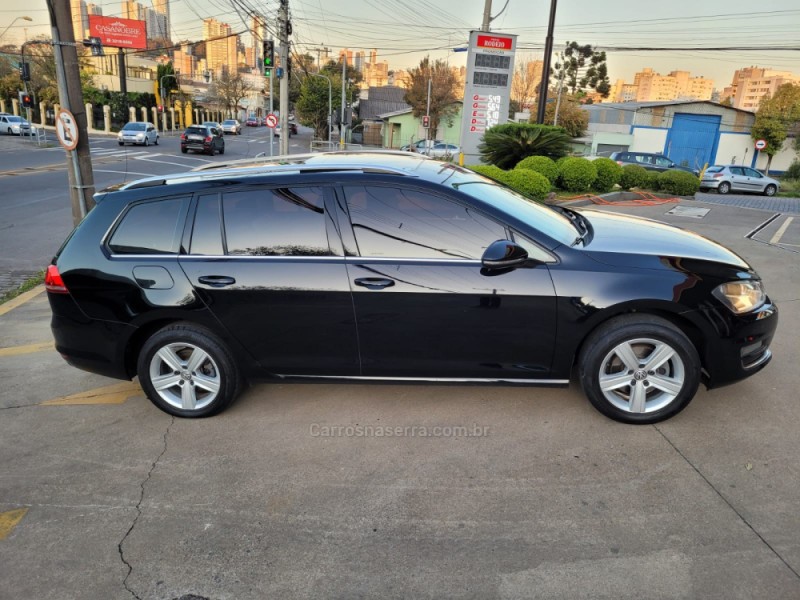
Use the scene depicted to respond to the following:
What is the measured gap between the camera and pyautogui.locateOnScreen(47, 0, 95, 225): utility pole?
26.4 ft

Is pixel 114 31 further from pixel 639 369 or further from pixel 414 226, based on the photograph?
pixel 639 369

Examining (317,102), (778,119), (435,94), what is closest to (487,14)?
(778,119)

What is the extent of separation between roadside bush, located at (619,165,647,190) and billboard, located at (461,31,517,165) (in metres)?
3.88

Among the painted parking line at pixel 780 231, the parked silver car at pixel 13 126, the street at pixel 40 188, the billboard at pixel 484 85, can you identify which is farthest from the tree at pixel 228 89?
the painted parking line at pixel 780 231

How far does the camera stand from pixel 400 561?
2736 millimetres

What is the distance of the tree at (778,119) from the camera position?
138 feet

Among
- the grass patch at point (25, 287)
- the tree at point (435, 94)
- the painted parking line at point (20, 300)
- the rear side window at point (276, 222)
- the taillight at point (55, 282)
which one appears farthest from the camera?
the tree at point (435, 94)

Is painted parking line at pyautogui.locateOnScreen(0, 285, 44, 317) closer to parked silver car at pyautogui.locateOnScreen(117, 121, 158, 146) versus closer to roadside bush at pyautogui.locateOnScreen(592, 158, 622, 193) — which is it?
roadside bush at pyautogui.locateOnScreen(592, 158, 622, 193)

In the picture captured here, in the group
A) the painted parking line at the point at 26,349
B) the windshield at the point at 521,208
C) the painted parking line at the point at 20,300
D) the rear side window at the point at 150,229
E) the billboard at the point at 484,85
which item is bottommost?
the painted parking line at the point at 20,300

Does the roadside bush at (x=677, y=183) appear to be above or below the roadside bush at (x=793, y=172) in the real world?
above

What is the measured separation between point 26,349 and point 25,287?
8.25 ft

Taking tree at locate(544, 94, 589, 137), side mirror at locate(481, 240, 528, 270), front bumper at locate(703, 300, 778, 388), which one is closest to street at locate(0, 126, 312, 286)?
side mirror at locate(481, 240, 528, 270)

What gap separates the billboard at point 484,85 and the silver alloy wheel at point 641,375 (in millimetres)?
14457

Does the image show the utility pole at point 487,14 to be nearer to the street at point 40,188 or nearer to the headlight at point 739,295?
the street at point 40,188
